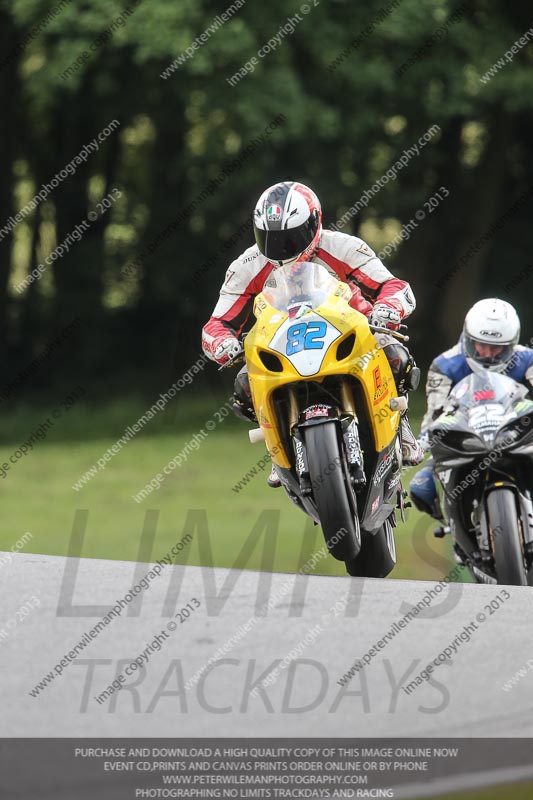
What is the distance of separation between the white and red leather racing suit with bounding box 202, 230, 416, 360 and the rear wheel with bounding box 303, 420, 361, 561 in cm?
92

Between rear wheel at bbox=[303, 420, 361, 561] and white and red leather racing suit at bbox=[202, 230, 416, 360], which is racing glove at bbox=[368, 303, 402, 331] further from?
rear wheel at bbox=[303, 420, 361, 561]

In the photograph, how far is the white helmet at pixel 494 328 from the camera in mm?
7324

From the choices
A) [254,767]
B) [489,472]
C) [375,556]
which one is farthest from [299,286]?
[254,767]

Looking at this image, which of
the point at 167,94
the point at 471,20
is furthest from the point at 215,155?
the point at 471,20

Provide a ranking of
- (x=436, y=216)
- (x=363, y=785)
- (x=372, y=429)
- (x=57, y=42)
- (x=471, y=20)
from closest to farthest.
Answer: (x=363, y=785) → (x=372, y=429) → (x=57, y=42) → (x=471, y=20) → (x=436, y=216)

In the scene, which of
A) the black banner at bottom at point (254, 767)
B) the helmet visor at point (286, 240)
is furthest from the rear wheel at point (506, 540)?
the black banner at bottom at point (254, 767)

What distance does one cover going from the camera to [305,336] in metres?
6.28

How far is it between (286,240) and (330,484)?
4.33ft

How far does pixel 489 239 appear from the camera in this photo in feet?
84.0

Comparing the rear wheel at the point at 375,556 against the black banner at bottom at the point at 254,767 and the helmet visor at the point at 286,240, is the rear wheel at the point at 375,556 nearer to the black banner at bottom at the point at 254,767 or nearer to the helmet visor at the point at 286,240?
the helmet visor at the point at 286,240

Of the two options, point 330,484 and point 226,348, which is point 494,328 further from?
point 330,484

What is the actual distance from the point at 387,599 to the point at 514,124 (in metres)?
21.2

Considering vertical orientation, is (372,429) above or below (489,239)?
above

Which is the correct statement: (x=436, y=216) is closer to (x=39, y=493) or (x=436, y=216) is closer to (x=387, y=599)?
(x=39, y=493)
